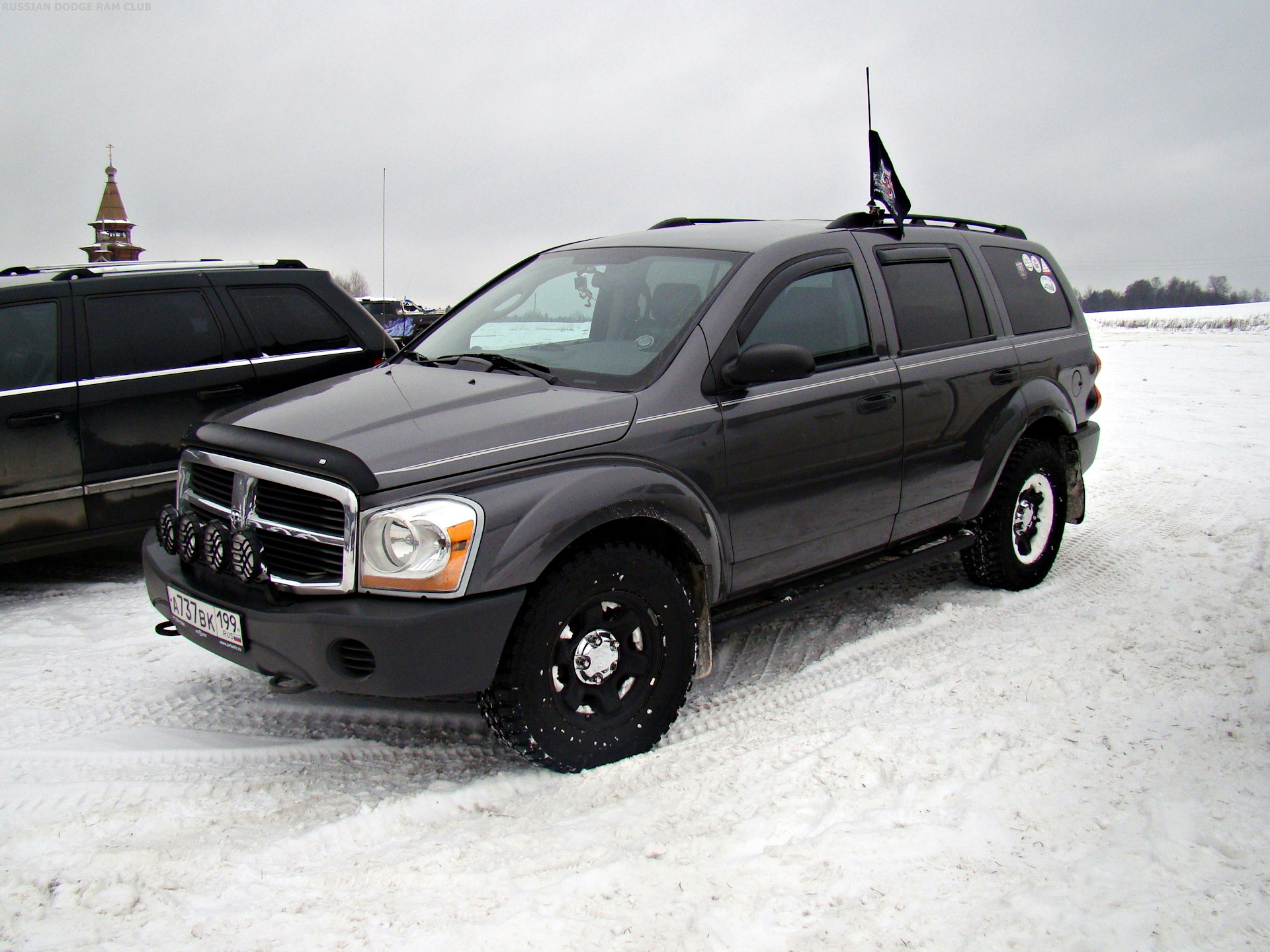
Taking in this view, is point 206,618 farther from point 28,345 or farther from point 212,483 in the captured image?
point 28,345

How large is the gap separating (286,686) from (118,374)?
2.71 meters

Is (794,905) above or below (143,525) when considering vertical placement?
below

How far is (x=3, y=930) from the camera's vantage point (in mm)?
2414

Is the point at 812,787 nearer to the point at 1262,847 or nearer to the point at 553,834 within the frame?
the point at 553,834

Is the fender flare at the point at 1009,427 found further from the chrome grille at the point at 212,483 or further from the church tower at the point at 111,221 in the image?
the church tower at the point at 111,221

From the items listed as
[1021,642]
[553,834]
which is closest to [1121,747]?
[1021,642]

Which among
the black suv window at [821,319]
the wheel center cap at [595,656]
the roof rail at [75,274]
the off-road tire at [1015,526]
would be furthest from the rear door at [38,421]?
the off-road tire at [1015,526]

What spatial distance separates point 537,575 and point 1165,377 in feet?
55.6

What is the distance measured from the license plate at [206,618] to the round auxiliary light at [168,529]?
0.56 feet

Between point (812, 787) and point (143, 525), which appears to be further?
point (143, 525)

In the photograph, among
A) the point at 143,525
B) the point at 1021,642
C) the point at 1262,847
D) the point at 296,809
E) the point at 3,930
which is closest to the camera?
the point at 3,930

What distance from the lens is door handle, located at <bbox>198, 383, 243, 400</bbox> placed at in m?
5.59

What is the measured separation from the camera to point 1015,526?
5.16 meters

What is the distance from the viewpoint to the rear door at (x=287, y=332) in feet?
19.2
